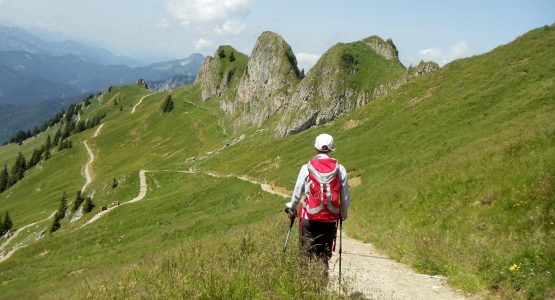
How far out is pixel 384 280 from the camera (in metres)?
11.4

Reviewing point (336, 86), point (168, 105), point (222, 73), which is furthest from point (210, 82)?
point (336, 86)

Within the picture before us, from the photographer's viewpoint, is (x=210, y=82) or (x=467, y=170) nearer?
(x=467, y=170)

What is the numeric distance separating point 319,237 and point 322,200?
955 millimetres

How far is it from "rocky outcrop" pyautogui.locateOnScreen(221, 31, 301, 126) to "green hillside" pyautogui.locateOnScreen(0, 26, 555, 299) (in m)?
10.3

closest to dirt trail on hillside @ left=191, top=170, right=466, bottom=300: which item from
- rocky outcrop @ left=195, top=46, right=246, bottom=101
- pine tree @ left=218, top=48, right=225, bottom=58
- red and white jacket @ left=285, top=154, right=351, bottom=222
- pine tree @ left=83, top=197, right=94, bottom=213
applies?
red and white jacket @ left=285, top=154, right=351, bottom=222

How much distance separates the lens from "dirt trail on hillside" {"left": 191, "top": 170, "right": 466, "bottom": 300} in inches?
372

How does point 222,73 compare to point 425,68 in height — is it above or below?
above

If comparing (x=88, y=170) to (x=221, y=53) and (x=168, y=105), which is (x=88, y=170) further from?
(x=221, y=53)

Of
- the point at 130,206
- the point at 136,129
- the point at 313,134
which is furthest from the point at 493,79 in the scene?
the point at 136,129

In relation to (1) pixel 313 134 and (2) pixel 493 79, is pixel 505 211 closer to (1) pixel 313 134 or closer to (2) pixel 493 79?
(2) pixel 493 79

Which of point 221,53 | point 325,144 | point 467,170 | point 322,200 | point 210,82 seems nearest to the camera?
point 322,200

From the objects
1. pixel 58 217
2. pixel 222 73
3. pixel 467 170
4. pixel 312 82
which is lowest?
pixel 58 217

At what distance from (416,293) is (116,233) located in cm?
4705

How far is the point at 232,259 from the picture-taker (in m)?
9.33
